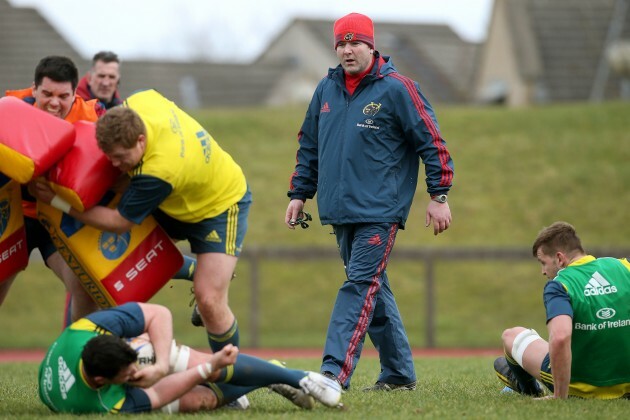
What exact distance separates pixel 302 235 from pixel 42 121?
46.5 feet

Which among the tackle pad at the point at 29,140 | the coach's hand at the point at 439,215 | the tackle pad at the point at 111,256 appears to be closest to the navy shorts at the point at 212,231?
the tackle pad at the point at 111,256

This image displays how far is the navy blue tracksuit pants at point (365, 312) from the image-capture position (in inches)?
266

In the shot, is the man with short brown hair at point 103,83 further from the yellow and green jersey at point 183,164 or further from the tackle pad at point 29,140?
the tackle pad at point 29,140

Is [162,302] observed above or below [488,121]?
below

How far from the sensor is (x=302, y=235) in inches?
797

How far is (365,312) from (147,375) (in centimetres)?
189

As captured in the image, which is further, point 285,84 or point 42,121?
point 285,84

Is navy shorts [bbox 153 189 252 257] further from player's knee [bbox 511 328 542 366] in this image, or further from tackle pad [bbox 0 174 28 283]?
player's knee [bbox 511 328 542 366]

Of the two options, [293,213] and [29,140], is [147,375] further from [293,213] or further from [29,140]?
[293,213]

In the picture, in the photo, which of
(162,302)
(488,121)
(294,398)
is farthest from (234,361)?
(488,121)

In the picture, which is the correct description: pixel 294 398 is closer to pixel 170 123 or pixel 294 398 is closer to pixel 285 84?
pixel 170 123

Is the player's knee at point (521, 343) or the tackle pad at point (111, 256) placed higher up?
the tackle pad at point (111, 256)

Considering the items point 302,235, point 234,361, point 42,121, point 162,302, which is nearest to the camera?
point 234,361

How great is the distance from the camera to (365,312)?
689 cm
